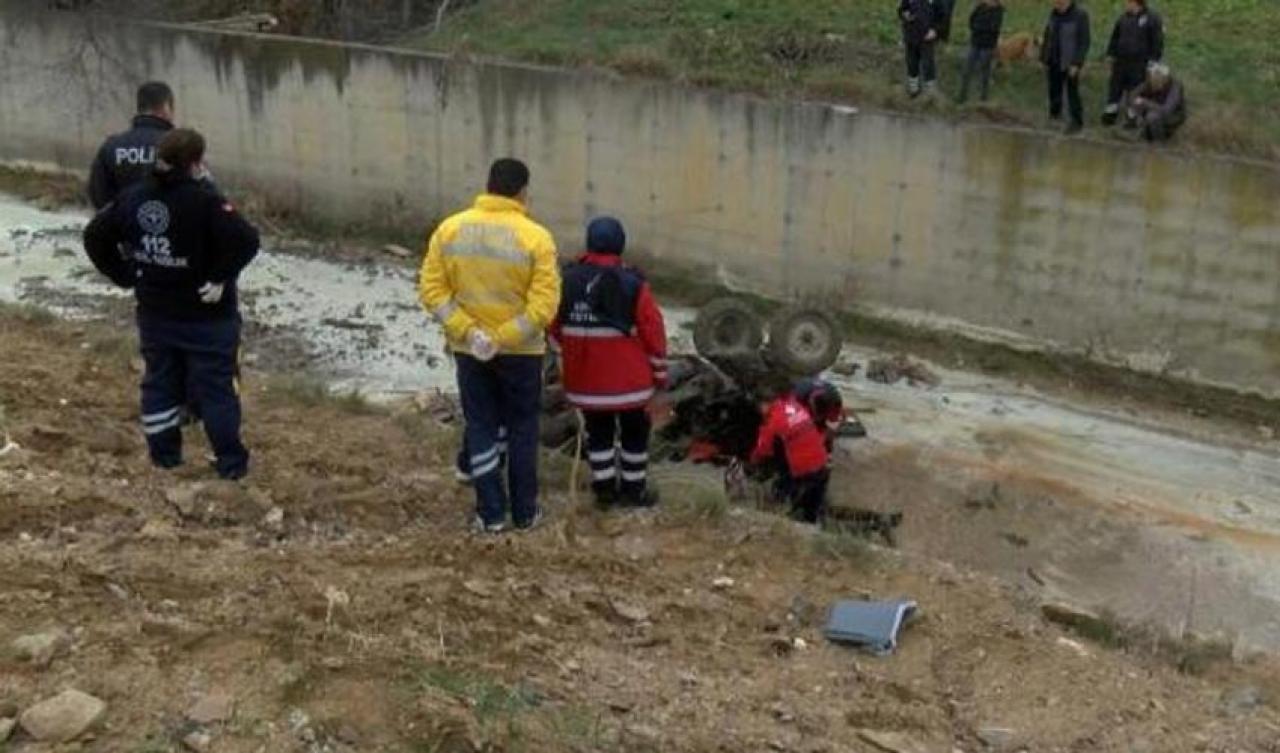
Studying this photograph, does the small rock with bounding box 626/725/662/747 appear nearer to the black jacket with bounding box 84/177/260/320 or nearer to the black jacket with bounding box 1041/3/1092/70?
the black jacket with bounding box 84/177/260/320

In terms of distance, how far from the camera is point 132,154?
24.3 feet

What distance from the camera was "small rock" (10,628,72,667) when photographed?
14.4ft

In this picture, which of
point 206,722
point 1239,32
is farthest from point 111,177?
point 1239,32

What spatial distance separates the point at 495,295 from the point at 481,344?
219mm

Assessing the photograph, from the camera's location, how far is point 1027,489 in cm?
1117

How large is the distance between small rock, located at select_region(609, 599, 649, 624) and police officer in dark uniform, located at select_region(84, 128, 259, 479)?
2.09 m

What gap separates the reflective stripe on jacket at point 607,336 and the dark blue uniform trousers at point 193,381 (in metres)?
1.51

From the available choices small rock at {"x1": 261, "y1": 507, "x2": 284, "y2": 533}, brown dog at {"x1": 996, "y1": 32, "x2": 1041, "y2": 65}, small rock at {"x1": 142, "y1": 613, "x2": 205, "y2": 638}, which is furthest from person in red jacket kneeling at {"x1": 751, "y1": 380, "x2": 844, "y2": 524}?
brown dog at {"x1": 996, "y1": 32, "x2": 1041, "y2": 65}

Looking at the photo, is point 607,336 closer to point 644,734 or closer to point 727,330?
point 644,734

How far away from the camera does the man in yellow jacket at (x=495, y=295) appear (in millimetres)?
6184

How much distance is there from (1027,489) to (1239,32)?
784cm

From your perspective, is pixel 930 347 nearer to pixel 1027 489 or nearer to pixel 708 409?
pixel 1027 489

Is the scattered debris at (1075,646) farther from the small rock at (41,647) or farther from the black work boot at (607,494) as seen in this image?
the small rock at (41,647)

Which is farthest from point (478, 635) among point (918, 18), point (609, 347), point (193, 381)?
point (918, 18)
